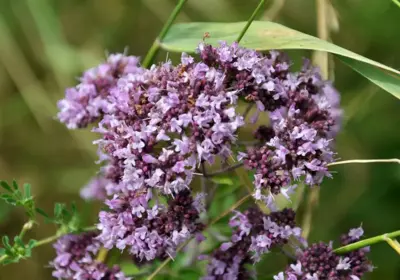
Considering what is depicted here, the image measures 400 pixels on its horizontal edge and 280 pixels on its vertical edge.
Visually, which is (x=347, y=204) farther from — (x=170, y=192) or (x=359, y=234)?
(x=170, y=192)

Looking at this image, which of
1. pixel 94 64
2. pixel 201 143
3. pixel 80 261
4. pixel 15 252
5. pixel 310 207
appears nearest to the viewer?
pixel 201 143

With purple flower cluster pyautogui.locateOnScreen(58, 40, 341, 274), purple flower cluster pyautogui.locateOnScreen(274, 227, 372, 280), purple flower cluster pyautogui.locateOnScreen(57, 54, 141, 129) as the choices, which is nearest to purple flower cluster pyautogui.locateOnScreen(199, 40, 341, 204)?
purple flower cluster pyautogui.locateOnScreen(58, 40, 341, 274)

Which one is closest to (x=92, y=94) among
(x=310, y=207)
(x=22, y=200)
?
(x=22, y=200)

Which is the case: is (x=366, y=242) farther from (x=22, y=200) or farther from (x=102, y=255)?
(x=22, y=200)

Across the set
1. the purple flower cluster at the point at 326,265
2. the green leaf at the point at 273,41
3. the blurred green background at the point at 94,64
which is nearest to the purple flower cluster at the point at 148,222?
the purple flower cluster at the point at 326,265

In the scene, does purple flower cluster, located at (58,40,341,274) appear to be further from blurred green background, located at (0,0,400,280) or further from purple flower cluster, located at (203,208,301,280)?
blurred green background, located at (0,0,400,280)

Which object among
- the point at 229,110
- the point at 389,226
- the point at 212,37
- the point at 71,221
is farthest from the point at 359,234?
the point at 389,226

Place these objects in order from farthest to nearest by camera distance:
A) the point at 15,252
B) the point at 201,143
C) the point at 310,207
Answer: the point at 310,207 < the point at 15,252 < the point at 201,143
